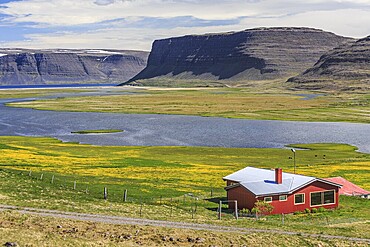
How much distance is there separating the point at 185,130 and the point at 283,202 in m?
73.4

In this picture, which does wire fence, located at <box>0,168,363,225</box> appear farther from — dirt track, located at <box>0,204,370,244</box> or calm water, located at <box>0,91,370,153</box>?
calm water, located at <box>0,91,370,153</box>

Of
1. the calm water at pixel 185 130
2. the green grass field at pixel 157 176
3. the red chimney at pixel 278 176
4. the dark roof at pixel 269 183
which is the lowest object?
the calm water at pixel 185 130

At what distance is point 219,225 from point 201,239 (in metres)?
4.50

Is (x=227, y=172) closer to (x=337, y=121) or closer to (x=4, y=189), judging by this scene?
(x=4, y=189)

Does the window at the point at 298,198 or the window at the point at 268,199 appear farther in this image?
the window at the point at 298,198

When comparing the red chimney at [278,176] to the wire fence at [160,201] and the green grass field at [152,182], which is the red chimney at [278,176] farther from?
the green grass field at [152,182]

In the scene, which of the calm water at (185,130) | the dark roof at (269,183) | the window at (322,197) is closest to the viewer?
the dark roof at (269,183)

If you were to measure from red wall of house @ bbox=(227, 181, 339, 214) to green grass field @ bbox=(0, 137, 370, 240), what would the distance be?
118 cm

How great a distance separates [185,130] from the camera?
11569 centimetres

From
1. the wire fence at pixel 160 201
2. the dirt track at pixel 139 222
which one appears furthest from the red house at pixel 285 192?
the dirt track at pixel 139 222

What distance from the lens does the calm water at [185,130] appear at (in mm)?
98125

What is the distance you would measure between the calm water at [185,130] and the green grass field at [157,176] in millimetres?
8082

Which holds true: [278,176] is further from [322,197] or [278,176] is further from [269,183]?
[322,197]

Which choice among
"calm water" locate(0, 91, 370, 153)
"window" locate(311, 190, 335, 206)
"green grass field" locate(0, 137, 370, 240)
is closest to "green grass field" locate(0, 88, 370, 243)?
"green grass field" locate(0, 137, 370, 240)
